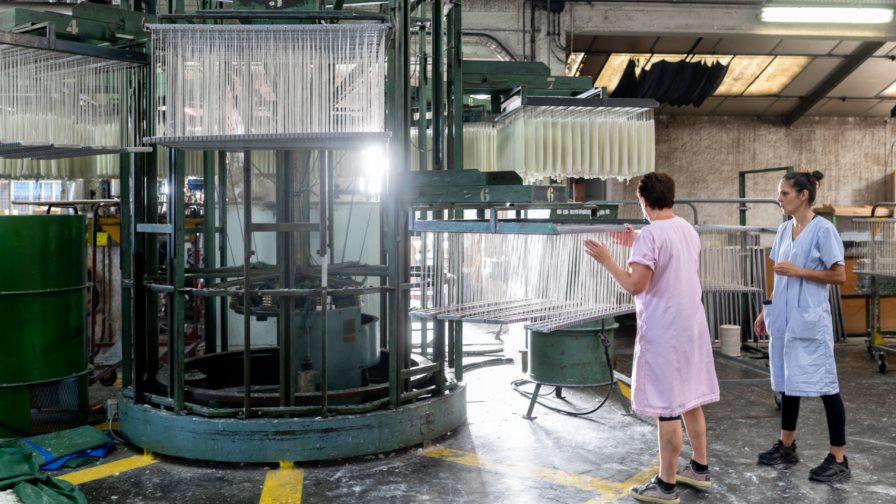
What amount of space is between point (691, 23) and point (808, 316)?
7.01 metres

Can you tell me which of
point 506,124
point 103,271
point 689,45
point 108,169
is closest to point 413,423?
point 506,124

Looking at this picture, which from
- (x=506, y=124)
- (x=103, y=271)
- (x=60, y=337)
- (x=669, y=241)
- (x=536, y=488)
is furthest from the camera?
(x=103, y=271)

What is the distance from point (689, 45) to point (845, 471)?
7.96 m

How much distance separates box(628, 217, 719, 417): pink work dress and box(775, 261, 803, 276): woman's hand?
0.79 meters

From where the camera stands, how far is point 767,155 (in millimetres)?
13273

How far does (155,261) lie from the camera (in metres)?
5.00

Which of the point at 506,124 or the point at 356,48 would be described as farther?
the point at 506,124

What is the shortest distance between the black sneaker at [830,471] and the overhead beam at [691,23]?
706 centimetres

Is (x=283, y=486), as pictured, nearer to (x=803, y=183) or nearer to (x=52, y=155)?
(x=52, y=155)

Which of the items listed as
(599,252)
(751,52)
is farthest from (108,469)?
(751,52)

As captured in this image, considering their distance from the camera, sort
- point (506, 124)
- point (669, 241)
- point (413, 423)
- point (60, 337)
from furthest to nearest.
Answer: point (60, 337) < point (413, 423) < point (506, 124) < point (669, 241)

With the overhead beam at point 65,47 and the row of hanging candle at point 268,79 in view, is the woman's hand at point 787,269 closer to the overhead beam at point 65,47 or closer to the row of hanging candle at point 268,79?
the row of hanging candle at point 268,79

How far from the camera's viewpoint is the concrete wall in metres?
13.1

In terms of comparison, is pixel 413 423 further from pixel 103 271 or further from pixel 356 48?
pixel 103 271
